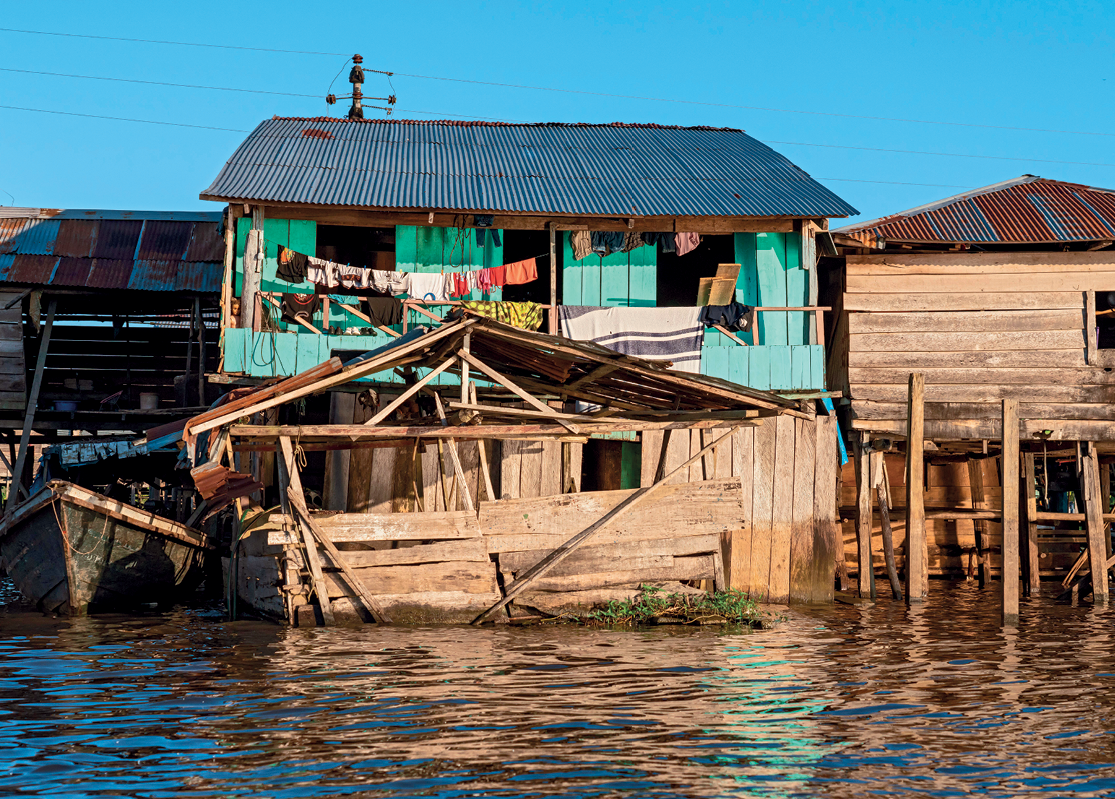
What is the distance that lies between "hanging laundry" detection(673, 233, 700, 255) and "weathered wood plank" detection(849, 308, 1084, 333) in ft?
9.17

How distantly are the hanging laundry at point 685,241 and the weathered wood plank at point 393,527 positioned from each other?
21.5 feet

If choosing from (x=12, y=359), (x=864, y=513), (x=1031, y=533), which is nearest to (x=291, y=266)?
(x=12, y=359)

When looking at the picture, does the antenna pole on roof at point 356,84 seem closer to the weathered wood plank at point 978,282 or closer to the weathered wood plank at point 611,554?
the weathered wood plank at point 978,282

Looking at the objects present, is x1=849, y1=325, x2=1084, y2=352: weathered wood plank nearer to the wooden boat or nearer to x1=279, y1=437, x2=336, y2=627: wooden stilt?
x1=279, y1=437, x2=336, y2=627: wooden stilt

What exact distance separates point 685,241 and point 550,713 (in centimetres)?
1052

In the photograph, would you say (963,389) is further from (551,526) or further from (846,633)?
(551,526)

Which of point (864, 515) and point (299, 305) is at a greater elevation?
point (299, 305)

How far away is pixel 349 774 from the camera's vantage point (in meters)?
5.86

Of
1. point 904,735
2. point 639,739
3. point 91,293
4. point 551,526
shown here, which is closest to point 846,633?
point 551,526

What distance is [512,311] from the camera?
15.1 m

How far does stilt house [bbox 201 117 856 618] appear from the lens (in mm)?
14758

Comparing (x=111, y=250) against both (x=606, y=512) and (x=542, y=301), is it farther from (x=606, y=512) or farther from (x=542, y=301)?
(x=606, y=512)

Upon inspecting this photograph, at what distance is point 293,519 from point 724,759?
6.60m

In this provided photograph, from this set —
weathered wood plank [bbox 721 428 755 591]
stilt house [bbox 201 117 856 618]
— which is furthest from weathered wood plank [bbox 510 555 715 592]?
weathered wood plank [bbox 721 428 755 591]
